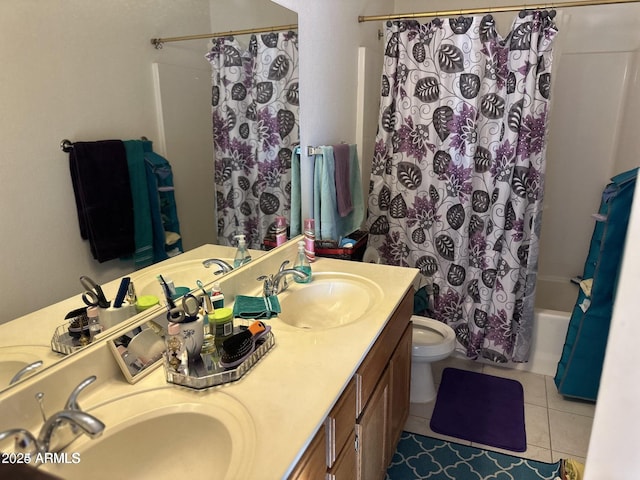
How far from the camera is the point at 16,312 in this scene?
934 millimetres

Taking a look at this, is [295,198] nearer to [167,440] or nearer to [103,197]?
[103,197]

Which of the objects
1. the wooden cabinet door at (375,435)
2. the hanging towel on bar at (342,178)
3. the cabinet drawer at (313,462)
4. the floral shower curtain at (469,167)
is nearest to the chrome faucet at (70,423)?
the cabinet drawer at (313,462)

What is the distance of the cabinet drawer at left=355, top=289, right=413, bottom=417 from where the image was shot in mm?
1318

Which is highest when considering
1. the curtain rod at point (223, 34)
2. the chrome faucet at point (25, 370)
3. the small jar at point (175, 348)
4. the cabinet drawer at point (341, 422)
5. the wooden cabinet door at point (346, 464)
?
the curtain rod at point (223, 34)

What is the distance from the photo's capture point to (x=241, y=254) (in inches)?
66.1

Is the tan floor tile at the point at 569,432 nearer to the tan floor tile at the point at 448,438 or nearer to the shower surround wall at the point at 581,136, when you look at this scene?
the tan floor tile at the point at 448,438

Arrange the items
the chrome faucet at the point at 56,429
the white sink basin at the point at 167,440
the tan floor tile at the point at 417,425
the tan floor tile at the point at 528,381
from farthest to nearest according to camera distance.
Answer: the tan floor tile at the point at 528,381 < the tan floor tile at the point at 417,425 < the white sink basin at the point at 167,440 < the chrome faucet at the point at 56,429

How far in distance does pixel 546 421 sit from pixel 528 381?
34 centimetres

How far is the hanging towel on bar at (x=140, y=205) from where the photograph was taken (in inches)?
45.7

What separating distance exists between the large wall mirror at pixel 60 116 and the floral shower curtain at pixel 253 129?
23 centimetres

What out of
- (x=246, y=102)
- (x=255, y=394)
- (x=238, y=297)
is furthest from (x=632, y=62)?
(x=255, y=394)

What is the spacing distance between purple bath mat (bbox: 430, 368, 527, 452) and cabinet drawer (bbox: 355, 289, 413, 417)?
0.70m

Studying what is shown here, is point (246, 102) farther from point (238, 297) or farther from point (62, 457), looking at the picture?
point (62, 457)

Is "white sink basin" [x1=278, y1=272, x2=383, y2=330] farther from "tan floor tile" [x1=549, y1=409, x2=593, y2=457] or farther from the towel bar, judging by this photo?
"tan floor tile" [x1=549, y1=409, x2=593, y2=457]
